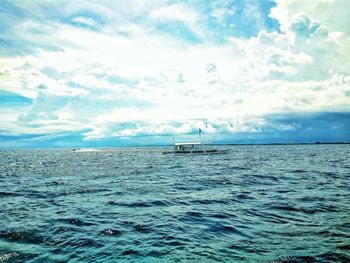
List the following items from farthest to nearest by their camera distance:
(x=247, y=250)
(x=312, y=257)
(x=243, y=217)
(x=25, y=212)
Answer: (x=25, y=212) < (x=243, y=217) < (x=247, y=250) < (x=312, y=257)

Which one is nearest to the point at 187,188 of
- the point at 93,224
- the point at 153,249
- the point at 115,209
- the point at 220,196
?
the point at 220,196

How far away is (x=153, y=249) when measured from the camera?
1378cm

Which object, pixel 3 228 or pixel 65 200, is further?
pixel 65 200

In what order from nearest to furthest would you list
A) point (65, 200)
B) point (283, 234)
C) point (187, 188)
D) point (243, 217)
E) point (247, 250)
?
point (247, 250) < point (283, 234) < point (243, 217) < point (65, 200) < point (187, 188)

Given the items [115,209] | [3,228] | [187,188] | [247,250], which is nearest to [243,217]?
[247,250]

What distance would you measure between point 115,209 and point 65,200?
7.07 metres

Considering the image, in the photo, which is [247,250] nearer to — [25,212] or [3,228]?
[3,228]

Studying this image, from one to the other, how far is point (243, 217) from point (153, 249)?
26.5 ft

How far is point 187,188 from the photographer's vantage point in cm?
3231

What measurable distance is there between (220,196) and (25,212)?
55.0ft

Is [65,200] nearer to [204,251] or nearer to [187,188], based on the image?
[187,188]

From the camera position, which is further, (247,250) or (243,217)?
(243,217)

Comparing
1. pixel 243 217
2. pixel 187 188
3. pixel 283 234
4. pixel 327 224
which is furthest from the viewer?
pixel 187 188

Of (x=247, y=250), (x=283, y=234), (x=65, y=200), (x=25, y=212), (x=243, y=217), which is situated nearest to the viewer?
(x=247, y=250)
